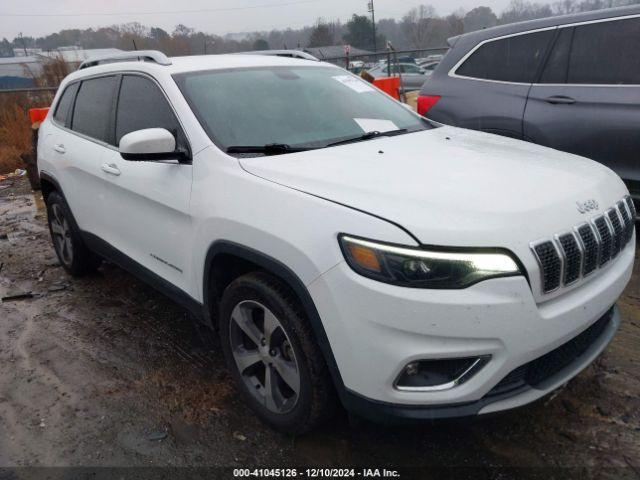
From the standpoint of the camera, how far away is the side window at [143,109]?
3014 mm

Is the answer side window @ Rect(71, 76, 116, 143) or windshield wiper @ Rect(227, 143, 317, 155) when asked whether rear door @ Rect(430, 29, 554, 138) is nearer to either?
windshield wiper @ Rect(227, 143, 317, 155)

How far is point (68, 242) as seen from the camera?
15.1 ft

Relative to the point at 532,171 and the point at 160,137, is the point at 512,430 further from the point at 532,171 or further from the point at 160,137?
the point at 160,137

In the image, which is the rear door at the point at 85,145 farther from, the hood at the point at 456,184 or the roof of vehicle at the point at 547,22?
the roof of vehicle at the point at 547,22

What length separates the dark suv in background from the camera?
416 cm

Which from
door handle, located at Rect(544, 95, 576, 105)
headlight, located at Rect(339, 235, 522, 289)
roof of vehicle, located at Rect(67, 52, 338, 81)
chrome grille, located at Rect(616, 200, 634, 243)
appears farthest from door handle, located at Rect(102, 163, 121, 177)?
door handle, located at Rect(544, 95, 576, 105)

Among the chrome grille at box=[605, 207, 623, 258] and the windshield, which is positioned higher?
the windshield

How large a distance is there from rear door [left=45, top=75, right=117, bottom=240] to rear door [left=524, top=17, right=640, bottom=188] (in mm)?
3332

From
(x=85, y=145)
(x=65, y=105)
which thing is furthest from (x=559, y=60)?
(x=65, y=105)

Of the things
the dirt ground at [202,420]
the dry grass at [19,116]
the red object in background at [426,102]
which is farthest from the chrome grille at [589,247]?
the dry grass at [19,116]

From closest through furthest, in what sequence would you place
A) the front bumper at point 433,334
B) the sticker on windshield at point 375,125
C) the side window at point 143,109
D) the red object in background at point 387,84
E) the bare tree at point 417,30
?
1. the front bumper at point 433,334
2. the side window at point 143,109
3. the sticker on windshield at point 375,125
4. the red object in background at point 387,84
5. the bare tree at point 417,30

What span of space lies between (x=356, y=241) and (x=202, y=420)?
1385mm

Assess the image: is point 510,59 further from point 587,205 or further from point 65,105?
point 65,105

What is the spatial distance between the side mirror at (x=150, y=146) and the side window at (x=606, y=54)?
336cm
